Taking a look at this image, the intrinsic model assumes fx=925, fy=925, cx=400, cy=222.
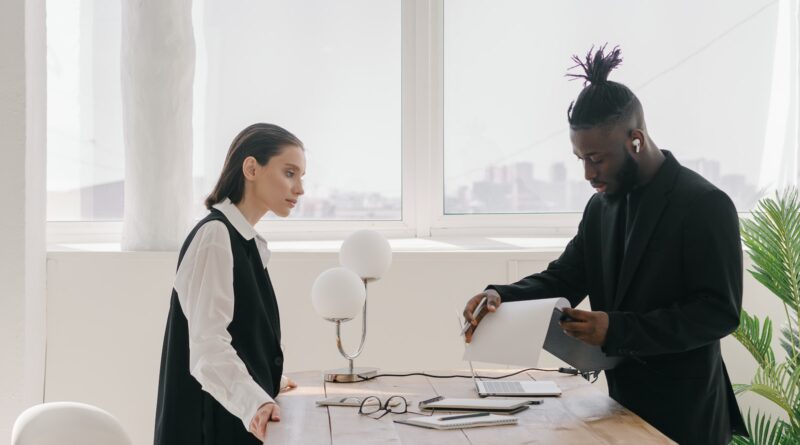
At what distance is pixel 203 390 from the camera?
→ 92.9 inches

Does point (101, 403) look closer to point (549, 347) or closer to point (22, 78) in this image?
point (22, 78)

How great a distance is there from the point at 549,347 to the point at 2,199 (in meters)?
2.24

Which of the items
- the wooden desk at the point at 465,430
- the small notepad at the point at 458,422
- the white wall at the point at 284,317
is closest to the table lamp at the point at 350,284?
the wooden desk at the point at 465,430

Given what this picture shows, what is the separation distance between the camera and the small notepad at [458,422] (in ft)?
7.11

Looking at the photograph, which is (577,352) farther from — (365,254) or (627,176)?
(365,254)

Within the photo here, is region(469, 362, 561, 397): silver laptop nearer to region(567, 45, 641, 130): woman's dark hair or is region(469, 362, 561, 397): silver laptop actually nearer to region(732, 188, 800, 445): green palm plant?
region(567, 45, 641, 130): woman's dark hair

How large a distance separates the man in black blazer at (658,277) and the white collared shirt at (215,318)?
70 centimetres

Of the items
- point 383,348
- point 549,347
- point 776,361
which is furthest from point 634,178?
point 776,361

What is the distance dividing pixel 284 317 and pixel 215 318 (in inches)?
66.4

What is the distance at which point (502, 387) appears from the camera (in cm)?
260

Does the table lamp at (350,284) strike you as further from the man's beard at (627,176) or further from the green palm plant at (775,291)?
the green palm plant at (775,291)

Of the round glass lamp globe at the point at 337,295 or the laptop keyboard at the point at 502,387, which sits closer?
the laptop keyboard at the point at 502,387

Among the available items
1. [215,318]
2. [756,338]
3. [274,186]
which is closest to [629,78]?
[756,338]

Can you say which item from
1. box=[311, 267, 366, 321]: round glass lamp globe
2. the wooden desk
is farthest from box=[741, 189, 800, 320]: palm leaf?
box=[311, 267, 366, 321]: round glass lamp globe
